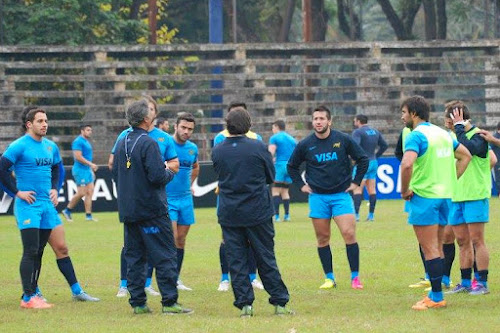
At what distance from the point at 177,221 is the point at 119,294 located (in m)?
1.14

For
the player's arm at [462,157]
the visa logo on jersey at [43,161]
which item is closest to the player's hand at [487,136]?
the player's arm at [462,157]

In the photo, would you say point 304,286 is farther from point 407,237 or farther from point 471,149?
point 407,237

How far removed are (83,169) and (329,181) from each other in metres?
12.6

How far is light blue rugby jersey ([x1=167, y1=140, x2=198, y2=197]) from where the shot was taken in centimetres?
1344

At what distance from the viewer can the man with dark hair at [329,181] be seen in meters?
13.4

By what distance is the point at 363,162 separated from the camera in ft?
44.3

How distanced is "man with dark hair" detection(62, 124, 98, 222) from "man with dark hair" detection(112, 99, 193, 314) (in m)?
13.4

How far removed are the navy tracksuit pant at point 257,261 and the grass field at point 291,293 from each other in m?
0.22

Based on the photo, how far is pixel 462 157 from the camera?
38.9ft

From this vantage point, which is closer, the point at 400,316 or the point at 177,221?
the point at 400,316

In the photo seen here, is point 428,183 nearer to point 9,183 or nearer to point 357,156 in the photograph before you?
point 357,156

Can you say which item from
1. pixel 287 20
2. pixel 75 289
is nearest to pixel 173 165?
pixel 75 289

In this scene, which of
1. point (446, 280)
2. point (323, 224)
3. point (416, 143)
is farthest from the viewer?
point (323, 224)

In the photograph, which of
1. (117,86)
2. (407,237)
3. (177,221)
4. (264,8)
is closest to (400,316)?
(177,221)
